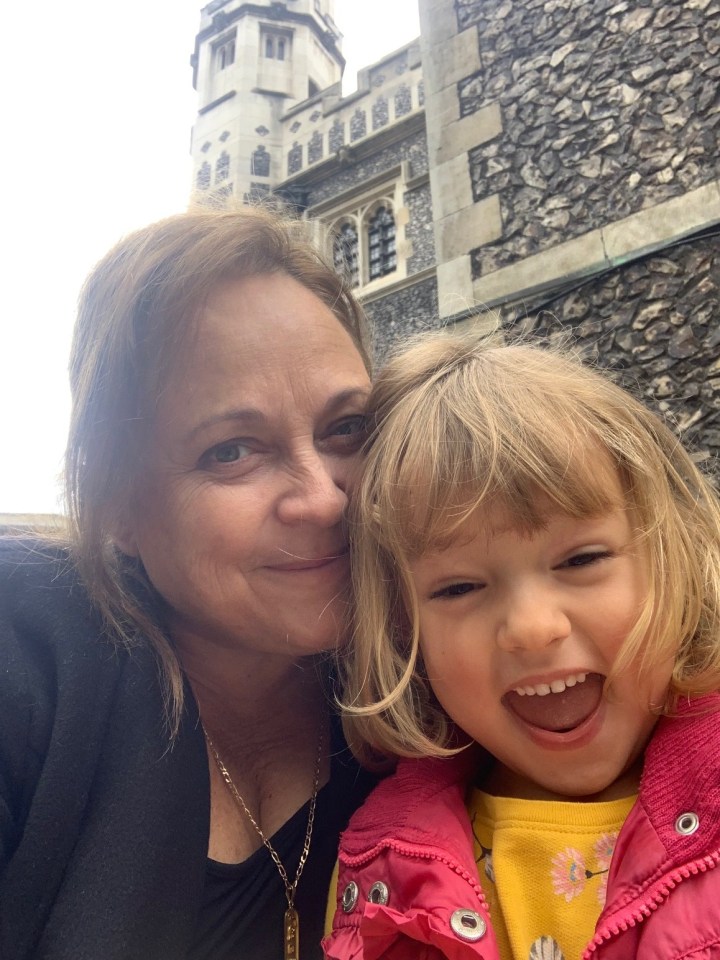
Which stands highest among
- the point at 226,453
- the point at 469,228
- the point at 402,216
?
the point at 402,216

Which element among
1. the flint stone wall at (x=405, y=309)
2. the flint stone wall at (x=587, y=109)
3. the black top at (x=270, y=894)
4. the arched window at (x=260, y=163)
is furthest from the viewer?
the arched window at (x=260, y=163)

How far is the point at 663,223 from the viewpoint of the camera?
338cm

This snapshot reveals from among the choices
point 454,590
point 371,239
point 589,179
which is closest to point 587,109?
point 589,179

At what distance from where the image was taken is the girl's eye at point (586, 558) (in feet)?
3.48

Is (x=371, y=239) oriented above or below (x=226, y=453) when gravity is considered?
above

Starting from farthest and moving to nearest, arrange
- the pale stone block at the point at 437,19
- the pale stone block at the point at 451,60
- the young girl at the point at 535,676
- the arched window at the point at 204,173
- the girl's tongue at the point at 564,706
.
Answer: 1. the arched window at the point at 204,173
2. the pale stone block at the point at 437,19
3. the pale stone block at the point at 451,60
4. the girl's tongue at the point at 564,706
5. the young girl at the point at 535,676

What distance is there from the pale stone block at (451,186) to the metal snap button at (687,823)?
395 centimetres

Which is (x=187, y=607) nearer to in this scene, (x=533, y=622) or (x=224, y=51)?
(x=533, y=622)

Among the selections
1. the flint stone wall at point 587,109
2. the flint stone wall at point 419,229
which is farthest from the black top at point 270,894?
the flint stone wall at point 419,229

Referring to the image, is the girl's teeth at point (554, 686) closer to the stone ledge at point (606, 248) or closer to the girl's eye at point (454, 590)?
the girl's eye at point (454, 590)

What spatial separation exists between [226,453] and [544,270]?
10.1 feet

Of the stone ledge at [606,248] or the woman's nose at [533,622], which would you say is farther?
the stone ledge at [606,248]

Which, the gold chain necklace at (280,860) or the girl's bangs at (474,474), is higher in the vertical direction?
the girl's bangs at (474,474)

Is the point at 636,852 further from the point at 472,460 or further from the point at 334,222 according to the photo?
the point at 334,222
